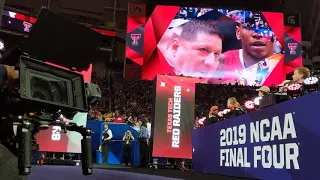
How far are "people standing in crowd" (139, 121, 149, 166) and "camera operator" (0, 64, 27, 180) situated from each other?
679 centimetres

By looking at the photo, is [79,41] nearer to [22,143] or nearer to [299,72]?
[22,143]

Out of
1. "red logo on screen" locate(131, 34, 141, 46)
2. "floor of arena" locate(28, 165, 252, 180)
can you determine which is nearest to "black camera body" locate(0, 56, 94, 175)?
"floor of arena" locate(28, 165, 252, 180)

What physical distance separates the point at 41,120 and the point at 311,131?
1.92m

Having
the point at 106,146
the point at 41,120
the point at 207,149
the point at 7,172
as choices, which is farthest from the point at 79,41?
the point at 106,146

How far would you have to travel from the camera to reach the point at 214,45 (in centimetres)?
1319

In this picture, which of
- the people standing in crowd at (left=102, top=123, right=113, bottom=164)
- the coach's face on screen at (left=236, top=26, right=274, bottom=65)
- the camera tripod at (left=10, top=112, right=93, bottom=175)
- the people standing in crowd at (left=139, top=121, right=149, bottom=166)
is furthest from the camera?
the coach's face on screen at (left=236, top=26, right=274, bottom=65)

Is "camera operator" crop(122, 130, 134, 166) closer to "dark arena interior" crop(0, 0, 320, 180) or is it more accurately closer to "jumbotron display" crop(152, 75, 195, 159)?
"dark arena interior" crop(0, 0, 320, 180)

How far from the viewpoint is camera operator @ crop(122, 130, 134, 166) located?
8.00 meters

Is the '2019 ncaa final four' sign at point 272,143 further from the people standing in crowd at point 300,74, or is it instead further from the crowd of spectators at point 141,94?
the crowd of spectators at point 141,94

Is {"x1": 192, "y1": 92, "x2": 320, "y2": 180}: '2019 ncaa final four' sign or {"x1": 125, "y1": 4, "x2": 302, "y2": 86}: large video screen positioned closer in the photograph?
{"x1": 192, "y1": 92, "x2": 320, "y2": 180}: '2019 ncaa final four' sign

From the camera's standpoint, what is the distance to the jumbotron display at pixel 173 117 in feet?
22.4

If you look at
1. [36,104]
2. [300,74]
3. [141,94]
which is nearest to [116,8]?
Answer: [141,94]

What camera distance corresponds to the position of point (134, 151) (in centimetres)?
824

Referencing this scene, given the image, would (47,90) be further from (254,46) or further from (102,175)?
(254,46)
